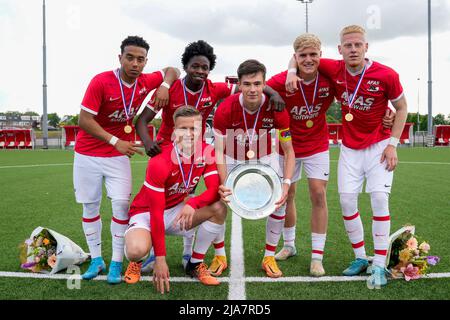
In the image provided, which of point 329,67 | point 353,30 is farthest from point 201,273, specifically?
point 353,30

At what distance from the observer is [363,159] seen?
12.8 feet

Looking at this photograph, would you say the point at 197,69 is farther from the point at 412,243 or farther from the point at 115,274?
the point at 412,243

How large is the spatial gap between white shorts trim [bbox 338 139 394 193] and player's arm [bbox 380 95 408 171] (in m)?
0.06

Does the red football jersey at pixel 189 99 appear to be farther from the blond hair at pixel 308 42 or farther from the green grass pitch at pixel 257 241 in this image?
the green grass pitch at pixel 257 241

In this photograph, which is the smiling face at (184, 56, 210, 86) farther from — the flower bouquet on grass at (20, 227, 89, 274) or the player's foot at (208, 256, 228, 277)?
the flower bouquet on grass at (20, 227, 89, 274)

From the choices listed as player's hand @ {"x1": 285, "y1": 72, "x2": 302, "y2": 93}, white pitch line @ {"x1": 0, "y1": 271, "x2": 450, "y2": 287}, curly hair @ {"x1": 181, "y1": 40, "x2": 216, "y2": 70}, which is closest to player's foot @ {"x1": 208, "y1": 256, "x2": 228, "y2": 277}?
white pitch line @ {"x1": 0, "y1": 271, "x2": 450, "y2": 287}

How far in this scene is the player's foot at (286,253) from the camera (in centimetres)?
438

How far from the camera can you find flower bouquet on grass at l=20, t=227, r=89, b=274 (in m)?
3.88

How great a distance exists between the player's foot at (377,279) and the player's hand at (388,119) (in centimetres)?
124

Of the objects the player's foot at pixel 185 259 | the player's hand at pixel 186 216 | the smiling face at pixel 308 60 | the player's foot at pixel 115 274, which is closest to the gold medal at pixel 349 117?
the smiling face at pixel 308 60

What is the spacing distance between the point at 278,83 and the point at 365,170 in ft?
3.76
